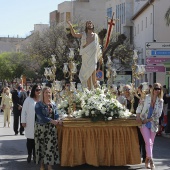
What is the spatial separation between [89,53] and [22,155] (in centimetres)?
306

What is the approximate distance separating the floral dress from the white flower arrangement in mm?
755

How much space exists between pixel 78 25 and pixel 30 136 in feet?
137

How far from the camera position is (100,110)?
11016 mm

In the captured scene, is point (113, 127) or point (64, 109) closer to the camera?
point (113, 127)

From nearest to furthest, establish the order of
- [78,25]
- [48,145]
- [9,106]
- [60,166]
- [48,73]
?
[48,145], [60,166], [48,73], [9,106], [78,25]

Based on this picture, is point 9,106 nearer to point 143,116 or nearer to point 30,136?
point 30,136

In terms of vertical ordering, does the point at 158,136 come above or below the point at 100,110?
below

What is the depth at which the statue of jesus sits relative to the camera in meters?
13.2

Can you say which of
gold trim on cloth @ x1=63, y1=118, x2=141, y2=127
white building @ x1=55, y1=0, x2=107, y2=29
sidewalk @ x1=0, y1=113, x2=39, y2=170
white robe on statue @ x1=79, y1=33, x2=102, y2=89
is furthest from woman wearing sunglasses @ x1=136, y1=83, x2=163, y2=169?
white building @ x1=55, y1=0, x2=107, y2=29

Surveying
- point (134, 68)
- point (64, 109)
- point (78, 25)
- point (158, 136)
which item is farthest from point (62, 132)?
point (78, 25)

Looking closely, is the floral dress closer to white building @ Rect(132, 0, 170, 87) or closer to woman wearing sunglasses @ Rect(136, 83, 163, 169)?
woman wearing sunglasses @ Rect(136, 83, 163, 169)

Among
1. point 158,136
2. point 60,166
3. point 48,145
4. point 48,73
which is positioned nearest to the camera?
point 48,145

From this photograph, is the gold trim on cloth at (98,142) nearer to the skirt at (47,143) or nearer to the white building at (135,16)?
the skirt at (47,143)

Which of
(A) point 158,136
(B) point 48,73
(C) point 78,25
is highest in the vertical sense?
(C) point 78,25
